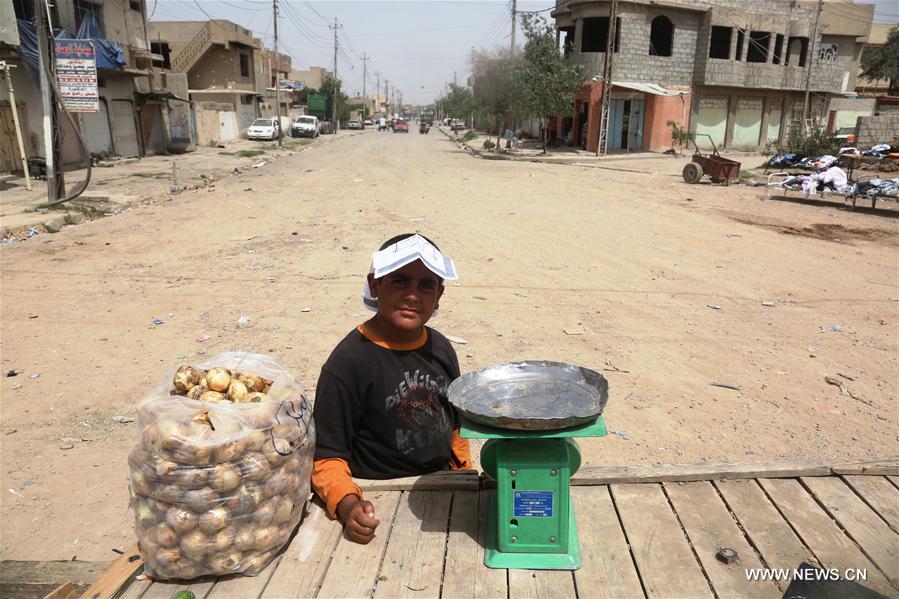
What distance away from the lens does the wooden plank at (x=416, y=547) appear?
69.0 inches

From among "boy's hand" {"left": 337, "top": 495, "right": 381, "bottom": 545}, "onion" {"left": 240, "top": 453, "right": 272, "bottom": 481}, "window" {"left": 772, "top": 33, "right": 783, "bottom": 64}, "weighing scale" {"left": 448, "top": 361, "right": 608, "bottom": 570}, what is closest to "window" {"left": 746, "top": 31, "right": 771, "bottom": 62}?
"window" {"left": 772, "top": 33, "right": 783, "bottom": 64}

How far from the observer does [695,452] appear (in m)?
3.92

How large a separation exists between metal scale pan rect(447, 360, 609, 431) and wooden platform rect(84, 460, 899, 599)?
1.40 ft

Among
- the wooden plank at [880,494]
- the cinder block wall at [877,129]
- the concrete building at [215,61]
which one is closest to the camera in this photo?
the wooden plank at [880,494]

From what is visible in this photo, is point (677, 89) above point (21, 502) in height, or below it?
above

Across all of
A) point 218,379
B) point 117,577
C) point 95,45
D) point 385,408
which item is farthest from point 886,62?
point 117,577

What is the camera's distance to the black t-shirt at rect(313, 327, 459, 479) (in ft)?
6.76

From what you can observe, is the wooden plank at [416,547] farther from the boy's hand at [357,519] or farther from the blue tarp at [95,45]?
the blue tarp at [95,45]

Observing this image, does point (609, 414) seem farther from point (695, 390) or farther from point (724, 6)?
point (724, 6)

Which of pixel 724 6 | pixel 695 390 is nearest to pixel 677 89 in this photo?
pixel 724 6

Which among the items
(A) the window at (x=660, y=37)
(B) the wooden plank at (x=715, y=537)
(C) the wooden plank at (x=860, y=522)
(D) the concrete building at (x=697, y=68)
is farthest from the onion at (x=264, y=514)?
(A) the window at (x=660, y=37)

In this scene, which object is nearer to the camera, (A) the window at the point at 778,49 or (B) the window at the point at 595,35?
(B) the window at the point at 595,35

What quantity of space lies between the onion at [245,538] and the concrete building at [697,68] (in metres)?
30.2

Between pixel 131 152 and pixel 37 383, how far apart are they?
78.4 ft
